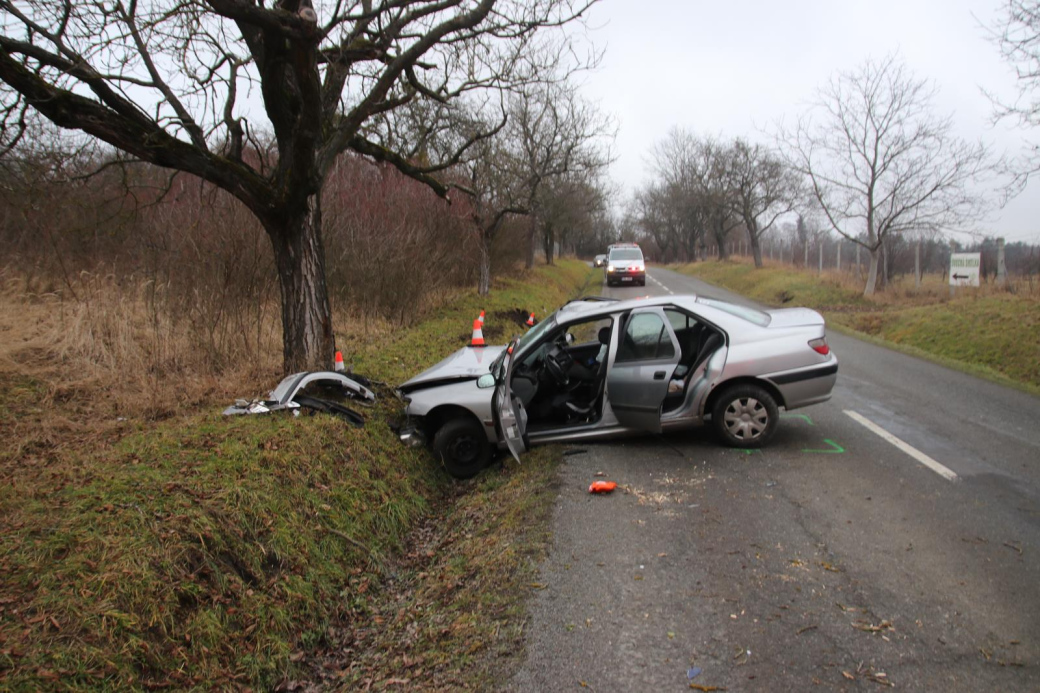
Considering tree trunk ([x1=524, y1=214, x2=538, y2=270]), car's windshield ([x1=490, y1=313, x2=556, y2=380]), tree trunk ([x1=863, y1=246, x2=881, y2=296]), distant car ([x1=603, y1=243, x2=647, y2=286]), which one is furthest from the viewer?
distant car ([x1=603, y1=243, x2=647, y2=286])

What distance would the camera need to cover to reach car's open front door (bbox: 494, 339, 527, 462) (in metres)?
6.23

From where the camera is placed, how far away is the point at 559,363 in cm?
729

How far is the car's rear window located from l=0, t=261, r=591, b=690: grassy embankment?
2.27m

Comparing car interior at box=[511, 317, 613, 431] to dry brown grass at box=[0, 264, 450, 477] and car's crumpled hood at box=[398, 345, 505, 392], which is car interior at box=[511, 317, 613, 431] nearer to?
car's crumpled hood at box=[398, 345, 505, 392]

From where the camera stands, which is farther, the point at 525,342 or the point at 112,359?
the point at 112,359

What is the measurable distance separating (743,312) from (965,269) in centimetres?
1565

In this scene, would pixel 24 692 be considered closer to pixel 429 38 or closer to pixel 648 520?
pixel 648 520

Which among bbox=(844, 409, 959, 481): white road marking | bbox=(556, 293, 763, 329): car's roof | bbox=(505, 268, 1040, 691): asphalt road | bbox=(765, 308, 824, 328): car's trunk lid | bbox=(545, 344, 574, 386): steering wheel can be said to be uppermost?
bbox=(556, 293, 763, 329): car's roof

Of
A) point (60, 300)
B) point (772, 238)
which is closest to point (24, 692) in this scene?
point (60, 300)

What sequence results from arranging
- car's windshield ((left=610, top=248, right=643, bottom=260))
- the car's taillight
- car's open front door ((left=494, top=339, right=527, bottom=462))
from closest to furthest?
car's open front door ((left=494, top=339, right=527, bottom=462)), the car's taillight, car's windshield ((left=610, top=248, right=643, bottom=260))

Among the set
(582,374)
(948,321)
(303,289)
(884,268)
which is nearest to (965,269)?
(948,321)

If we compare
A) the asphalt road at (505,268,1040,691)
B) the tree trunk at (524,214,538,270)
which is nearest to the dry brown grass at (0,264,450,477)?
the asphalt road at (505,268,1040,691)

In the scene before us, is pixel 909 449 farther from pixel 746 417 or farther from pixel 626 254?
pixel 626 254

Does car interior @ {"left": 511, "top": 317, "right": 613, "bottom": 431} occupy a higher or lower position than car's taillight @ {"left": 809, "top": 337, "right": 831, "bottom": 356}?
lower
